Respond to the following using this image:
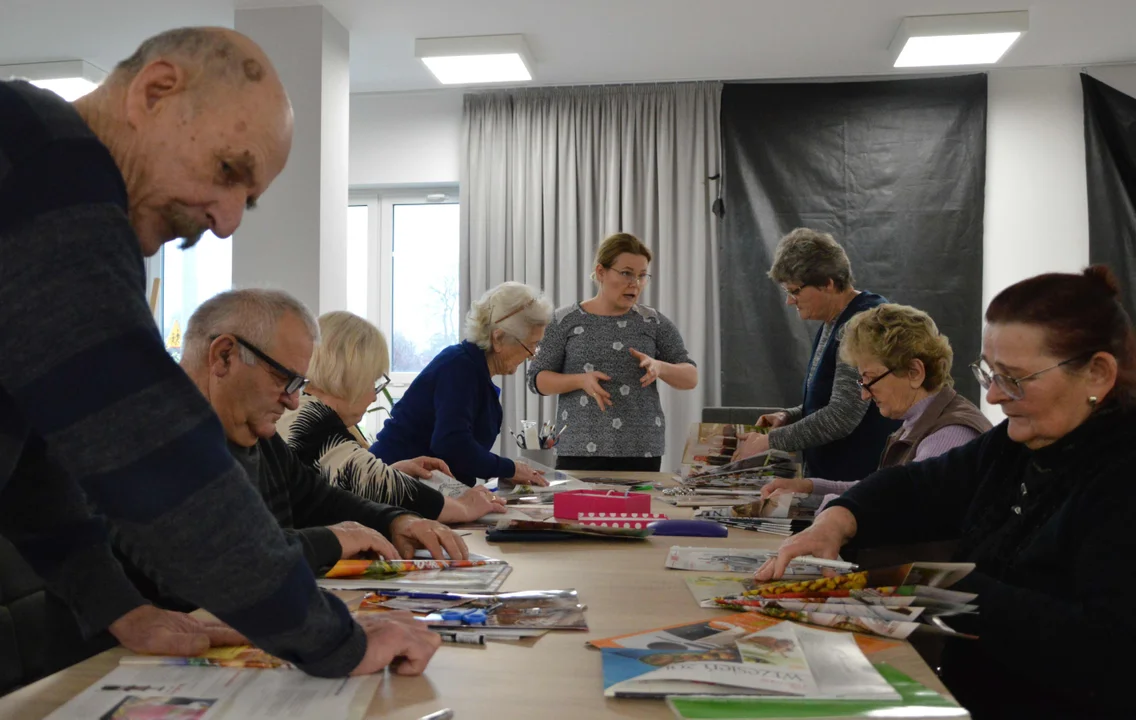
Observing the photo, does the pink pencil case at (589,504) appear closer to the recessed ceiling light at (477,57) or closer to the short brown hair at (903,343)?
the short brown hair at (903,343)

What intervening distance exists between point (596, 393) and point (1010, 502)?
6.45 feet

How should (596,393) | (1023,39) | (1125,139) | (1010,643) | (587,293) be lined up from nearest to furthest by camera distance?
1. (1010,643)
2. (596,393)
3. (1023,39)
4. (1125,139)
5. (587,293)

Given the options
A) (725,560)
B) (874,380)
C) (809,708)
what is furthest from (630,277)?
(809,708)

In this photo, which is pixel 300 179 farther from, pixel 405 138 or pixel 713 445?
pixel 713 445

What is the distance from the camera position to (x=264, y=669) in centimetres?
106

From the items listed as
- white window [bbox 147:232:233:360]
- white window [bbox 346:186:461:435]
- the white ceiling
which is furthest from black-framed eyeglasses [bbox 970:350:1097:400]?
white window [bbox 147:232:233:360]

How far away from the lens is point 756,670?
1.04 m

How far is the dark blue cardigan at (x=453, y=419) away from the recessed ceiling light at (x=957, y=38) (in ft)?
9.66

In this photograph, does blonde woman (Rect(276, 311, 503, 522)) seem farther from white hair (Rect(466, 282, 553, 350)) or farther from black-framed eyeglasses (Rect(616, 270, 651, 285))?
black-framed eyeglasses (Rect(616, 270, 651, 285))

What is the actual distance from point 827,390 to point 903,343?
0.79m

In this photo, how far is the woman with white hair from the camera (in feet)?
9.14

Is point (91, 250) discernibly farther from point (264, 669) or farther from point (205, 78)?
point (264, 669)

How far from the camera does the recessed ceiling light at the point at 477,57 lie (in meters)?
4.70

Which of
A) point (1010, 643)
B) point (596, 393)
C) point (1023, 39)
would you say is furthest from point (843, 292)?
point (1023, 39)
